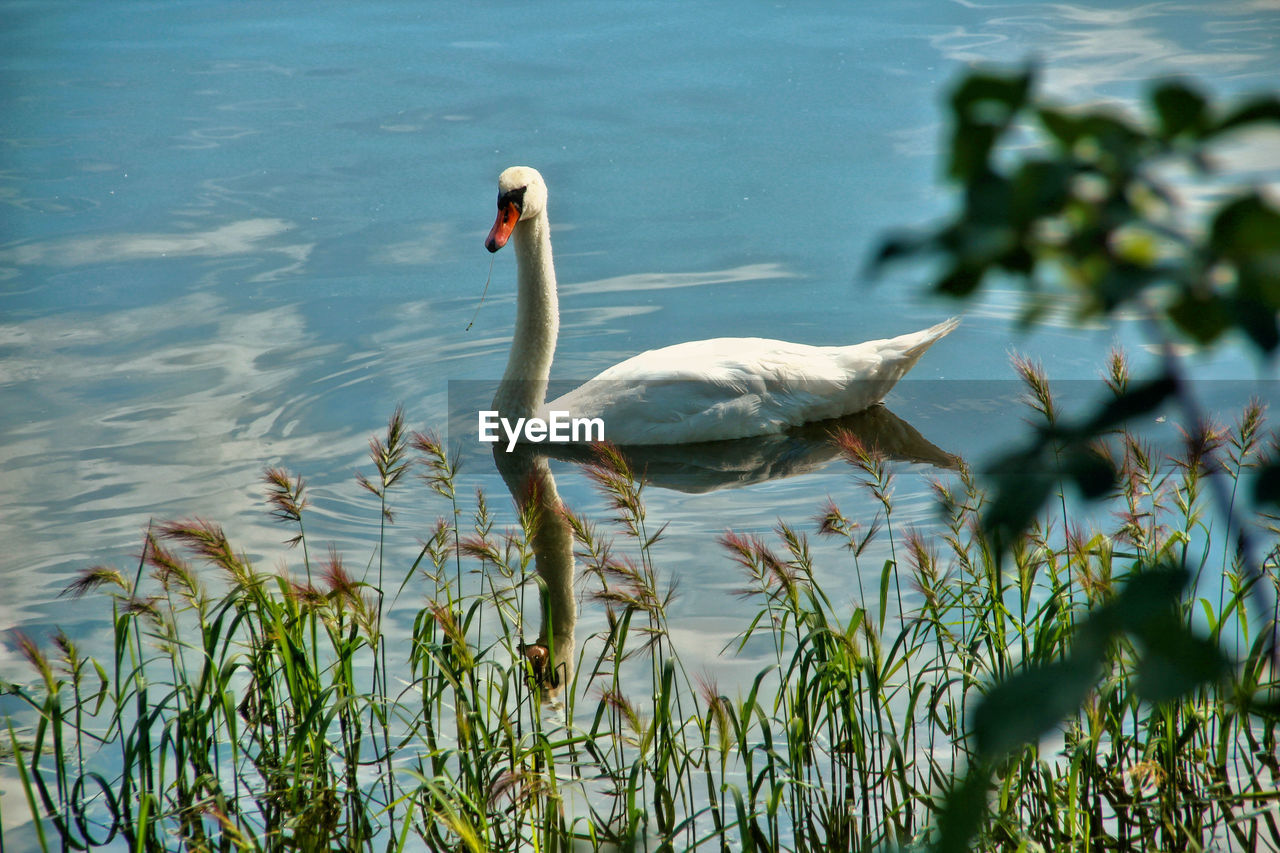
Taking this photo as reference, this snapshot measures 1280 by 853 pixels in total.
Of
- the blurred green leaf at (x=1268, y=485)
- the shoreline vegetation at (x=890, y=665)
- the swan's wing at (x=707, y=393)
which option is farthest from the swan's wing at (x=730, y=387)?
the blurred green leaf at (x=1268, y=485)

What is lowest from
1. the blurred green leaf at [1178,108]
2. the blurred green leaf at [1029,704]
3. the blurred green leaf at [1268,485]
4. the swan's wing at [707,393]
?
the blurred green leaf at [1029,704]

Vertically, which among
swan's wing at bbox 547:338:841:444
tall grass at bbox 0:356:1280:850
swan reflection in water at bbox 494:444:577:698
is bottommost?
tall grass at bbox 0:356:1280:850

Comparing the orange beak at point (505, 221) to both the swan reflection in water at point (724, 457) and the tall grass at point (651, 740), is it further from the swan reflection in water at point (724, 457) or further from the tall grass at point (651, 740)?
the tall grass at point (651, 740)

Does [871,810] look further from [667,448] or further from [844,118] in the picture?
[844,118]

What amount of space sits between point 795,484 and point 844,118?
548 centimetres

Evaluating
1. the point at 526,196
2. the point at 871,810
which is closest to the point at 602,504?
the point at 526,196

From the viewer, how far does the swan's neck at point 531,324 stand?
22.8 ft

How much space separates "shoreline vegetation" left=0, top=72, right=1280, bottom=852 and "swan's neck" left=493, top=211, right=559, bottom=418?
172 centimetres

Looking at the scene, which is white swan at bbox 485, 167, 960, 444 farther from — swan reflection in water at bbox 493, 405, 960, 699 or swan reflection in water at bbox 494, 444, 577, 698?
swan reflection in water at bbox 494, 444, 577, 698

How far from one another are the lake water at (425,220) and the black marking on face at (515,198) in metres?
1.22

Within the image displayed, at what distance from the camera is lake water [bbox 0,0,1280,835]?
6.32 meters

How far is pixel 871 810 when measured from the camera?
136 inches

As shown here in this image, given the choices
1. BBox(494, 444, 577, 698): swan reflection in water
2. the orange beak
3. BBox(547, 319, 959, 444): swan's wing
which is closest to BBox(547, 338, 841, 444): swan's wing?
BBox(547, 319, 959, 444): swan's wing

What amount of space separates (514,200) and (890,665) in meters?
3.69
